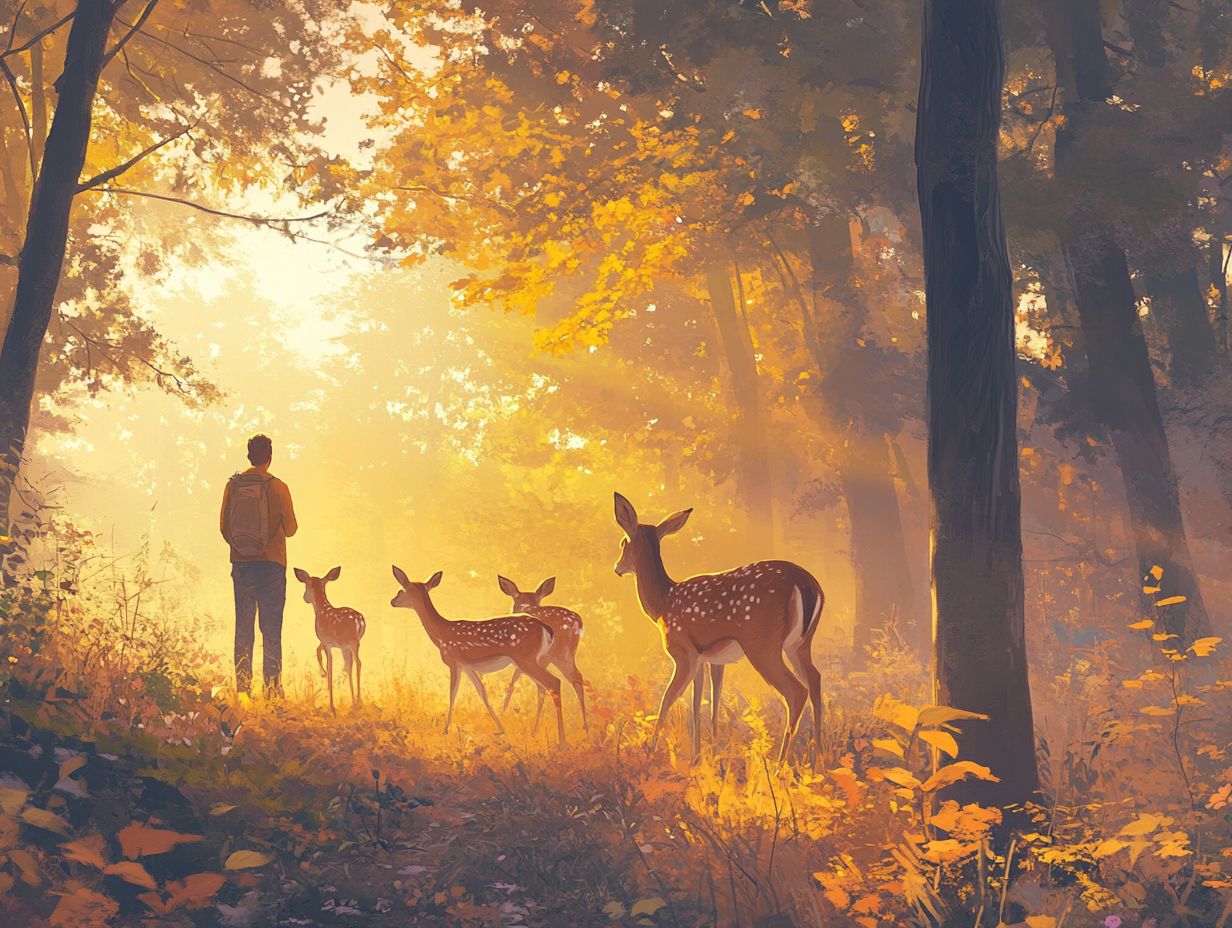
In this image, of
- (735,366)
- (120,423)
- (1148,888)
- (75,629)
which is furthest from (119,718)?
(120,423)

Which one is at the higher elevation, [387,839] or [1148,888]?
[387,839]

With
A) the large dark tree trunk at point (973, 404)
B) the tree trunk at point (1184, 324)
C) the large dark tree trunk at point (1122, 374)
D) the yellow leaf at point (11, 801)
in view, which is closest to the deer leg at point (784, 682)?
the large dark tree trunk at point (973, 404)

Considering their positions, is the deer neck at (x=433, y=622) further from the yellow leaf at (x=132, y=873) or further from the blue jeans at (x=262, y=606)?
the yellow leaf at (x=132, y=873)

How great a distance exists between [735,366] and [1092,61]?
10839 mm

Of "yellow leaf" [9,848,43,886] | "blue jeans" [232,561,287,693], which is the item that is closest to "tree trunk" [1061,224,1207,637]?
"blue jeans" [232,561,287,693]

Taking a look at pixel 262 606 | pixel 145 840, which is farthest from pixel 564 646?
pixel 145 840

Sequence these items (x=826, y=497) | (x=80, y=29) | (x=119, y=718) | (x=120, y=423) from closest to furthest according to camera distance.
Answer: (x=119, y=718), (x=80, y=29), (x=826, y=497), (x=120, y=423)

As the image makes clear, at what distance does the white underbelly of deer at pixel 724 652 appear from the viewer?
28.2 feet

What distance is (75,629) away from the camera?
9602 millimetres

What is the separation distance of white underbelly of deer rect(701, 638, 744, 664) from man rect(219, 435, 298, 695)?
4416 mm

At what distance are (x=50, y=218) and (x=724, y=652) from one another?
8.04 m

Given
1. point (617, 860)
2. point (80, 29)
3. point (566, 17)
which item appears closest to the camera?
point (617, 860)

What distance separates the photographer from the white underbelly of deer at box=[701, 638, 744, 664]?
859cm

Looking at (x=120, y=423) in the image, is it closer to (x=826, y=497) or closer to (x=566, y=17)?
(x=826, y=497)
